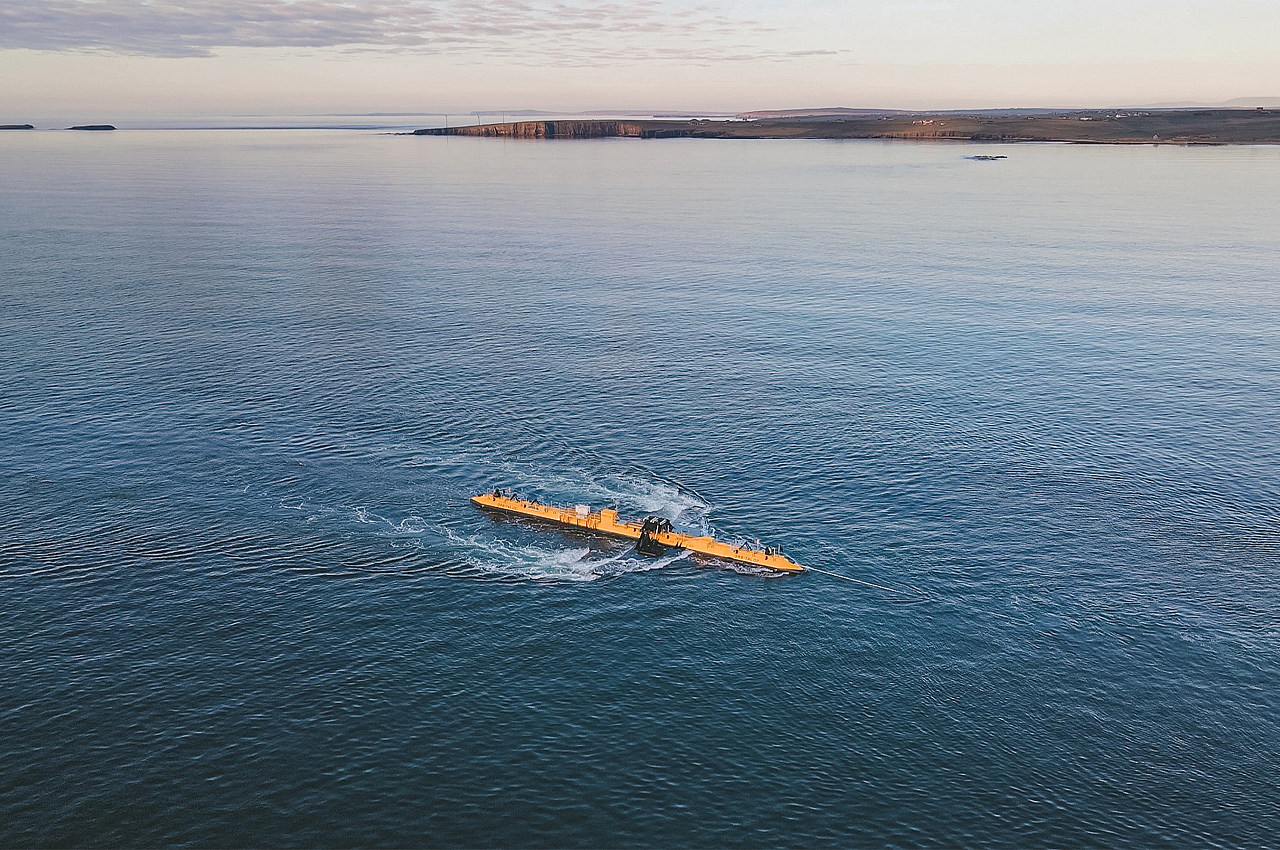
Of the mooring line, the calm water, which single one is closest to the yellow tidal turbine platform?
the mooring line

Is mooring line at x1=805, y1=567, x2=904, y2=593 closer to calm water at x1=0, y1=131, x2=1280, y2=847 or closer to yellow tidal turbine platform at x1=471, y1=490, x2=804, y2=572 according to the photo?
calm water at x1=0, y1=131, x2=1280, y2=847

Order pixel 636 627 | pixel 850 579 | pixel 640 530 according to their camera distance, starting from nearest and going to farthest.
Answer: pixel 636 627, pixel 850 579, pixel 640 530

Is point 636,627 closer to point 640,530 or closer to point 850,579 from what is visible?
point 640,530

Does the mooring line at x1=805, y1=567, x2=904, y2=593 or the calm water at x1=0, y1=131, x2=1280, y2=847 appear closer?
the calm water at x1=0, y1=131, x2=1280, y2=847

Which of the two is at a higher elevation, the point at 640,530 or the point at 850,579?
the point at 640,530

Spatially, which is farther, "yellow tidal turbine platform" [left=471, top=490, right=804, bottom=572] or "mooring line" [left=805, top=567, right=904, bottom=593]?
"yellow tidal turbine platform" [left=471, top=490, right=804, bottom=572]

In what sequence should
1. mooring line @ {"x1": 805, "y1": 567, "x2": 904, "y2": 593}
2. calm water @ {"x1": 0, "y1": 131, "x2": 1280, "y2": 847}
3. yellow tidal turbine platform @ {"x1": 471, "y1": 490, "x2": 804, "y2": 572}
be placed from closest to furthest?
calm water @ {"x1": 0, "y1": 131, "x2": 1280, "y2": 847} < mooring line @ {"x1": 805, "y1": 567, "x2": 904, "y2": 593} < yellow tidal turbine platform @ {"x1": 471, "y1": 490, "x2": 804, "y2": 572}

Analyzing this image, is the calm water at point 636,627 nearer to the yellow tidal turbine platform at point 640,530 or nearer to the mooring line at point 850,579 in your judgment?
the mooring line at point 850,579

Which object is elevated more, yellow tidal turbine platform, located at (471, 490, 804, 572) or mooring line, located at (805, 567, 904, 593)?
yellow tidal turbine platform, located at (471, 490, 804, 572)

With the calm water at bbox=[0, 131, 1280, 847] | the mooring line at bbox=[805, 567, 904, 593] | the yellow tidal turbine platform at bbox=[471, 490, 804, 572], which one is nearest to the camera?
the calm water at bbox=[0, 131, 1280, 847]

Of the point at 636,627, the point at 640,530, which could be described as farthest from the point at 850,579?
the point at 636,627

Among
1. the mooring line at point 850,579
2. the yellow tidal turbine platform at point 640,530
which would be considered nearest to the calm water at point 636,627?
the mooring line at point 850,579
